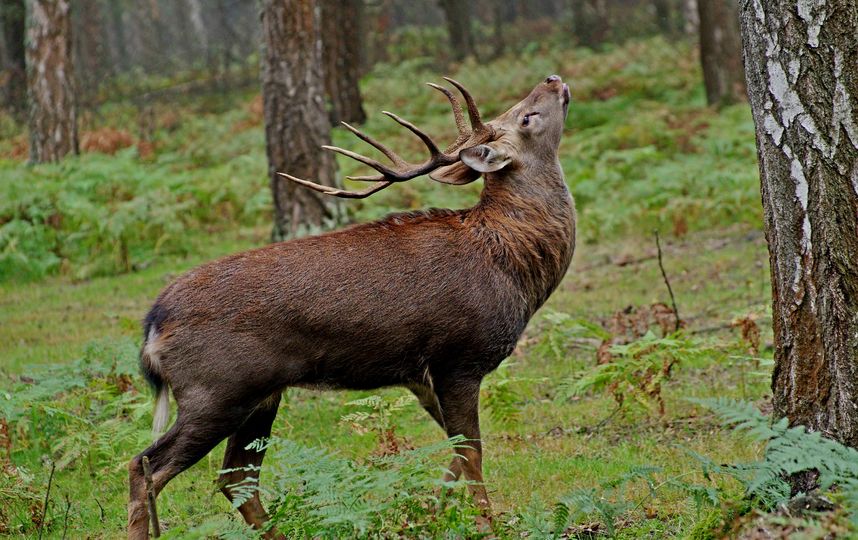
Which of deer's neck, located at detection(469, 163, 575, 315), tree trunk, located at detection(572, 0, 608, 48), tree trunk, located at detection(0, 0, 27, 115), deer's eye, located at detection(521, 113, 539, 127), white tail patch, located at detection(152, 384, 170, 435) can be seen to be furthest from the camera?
tree trunk, located at detection(572, 0, 608, 48)

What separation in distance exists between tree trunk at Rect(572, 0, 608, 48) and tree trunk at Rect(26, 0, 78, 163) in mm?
18206

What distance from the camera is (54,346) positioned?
9656 mm

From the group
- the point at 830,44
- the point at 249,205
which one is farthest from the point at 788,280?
the point at 249,205

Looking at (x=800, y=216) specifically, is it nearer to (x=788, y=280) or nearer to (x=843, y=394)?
(x=788, y=280)

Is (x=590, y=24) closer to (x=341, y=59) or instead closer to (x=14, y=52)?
(x=341, y=59)

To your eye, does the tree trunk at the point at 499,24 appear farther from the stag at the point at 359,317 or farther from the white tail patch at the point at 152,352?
the white tail patch at the point at 152,352

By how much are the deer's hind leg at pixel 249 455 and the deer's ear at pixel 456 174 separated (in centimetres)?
168

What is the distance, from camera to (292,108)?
11680 millimetres

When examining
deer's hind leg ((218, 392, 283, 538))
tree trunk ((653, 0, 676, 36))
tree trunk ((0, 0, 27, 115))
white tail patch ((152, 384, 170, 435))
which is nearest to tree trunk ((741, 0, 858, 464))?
deer's hind leg ((218, 392, 283, 538))

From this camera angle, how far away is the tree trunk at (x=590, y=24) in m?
31.3

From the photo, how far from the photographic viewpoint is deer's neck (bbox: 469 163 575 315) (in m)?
5.69

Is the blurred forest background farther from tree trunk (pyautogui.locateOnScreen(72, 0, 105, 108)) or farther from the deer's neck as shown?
tree trunk (pyautogui.locateOnScreen(72, 0, 105, 108))

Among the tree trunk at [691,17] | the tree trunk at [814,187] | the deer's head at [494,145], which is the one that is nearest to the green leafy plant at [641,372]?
the deer's head at [494,145]

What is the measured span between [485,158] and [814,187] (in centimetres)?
214
